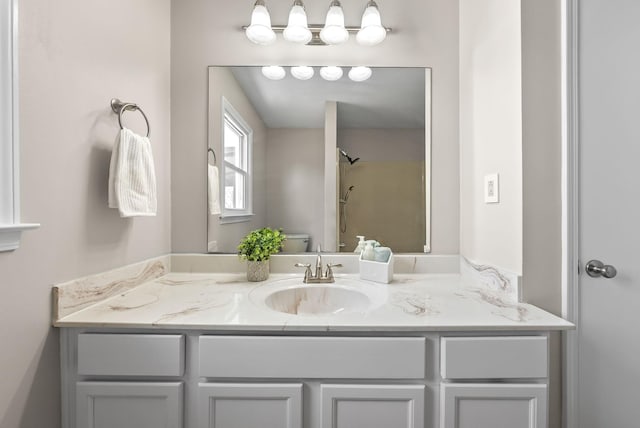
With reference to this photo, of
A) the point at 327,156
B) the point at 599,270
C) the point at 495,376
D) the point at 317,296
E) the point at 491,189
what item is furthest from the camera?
the point at 327,156

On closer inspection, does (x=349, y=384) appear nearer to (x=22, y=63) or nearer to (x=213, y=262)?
(x=213, y=262)

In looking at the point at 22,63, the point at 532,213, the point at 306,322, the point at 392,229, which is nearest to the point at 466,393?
the point at 306,322

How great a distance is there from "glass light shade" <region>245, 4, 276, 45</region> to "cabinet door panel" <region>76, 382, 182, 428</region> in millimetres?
1473

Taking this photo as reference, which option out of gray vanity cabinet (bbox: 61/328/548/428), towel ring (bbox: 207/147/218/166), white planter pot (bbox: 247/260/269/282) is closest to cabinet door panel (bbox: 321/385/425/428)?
gray vanity cabinet (bbox: 61/328/548/428)

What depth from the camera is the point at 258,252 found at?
150 cm

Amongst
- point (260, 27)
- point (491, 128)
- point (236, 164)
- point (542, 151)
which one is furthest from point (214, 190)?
point (542, 151)

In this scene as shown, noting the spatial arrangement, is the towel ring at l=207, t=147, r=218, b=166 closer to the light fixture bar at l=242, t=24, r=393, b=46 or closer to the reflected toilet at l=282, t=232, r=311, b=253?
the reflected toilet at l=282, t=232, r=311, b=253

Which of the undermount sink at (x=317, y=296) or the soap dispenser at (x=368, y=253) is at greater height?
the soap dispenser at (x=368, y=253)

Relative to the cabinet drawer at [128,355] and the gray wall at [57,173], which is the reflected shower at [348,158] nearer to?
the gray wall at [57,173]

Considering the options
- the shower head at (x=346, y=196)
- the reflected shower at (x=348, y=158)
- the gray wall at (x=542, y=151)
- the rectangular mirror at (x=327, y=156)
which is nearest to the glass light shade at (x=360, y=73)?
the rectangular mirror at (x=327, y=156)

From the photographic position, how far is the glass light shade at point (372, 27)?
1529 millimetres

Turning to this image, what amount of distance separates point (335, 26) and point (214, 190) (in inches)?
39.1

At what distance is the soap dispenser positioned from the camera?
1.53 metres

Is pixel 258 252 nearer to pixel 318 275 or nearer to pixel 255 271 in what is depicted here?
pixel 255 271
